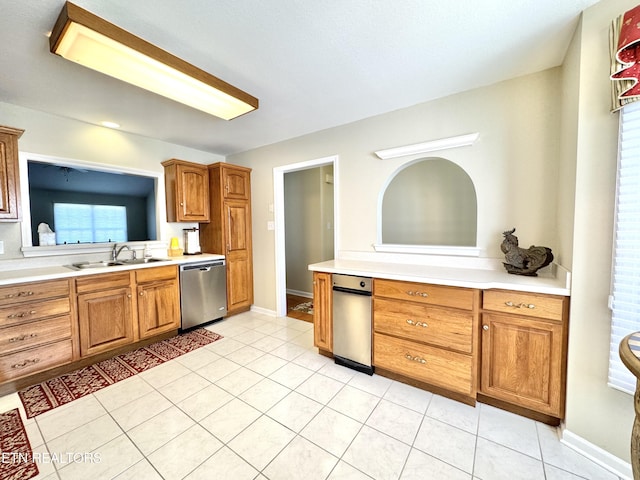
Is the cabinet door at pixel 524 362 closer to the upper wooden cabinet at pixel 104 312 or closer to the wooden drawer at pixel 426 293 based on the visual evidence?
the wooden drawer at pixel 426 293

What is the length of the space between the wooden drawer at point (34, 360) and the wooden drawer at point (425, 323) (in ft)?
8.98

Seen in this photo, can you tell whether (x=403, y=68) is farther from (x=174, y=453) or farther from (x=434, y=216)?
(x=174, y=453)

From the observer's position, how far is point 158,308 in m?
2.81

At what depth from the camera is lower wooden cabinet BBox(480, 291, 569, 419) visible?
1520 mm

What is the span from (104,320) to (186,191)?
5.64 ft

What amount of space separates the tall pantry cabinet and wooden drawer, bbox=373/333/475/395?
2.27 meters

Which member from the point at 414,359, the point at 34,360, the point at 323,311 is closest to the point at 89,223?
the point at 34,360

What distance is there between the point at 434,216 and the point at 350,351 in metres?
2.48

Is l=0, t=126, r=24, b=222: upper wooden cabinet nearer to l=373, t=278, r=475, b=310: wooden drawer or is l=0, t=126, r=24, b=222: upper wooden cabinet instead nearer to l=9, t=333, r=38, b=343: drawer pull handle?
l=9, t=333, r=38, b=343: drawer pull handle

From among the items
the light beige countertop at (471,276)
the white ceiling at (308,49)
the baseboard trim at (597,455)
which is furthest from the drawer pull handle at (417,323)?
the white ceiling at (308,49)

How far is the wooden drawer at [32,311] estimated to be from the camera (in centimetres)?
194

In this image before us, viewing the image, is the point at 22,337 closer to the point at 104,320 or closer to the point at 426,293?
the point at 104,320

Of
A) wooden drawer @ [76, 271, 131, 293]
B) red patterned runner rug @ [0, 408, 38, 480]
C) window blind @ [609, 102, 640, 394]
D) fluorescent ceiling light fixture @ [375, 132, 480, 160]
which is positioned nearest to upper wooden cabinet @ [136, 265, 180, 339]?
wooden drawer @ [76, 271, 131, 293]

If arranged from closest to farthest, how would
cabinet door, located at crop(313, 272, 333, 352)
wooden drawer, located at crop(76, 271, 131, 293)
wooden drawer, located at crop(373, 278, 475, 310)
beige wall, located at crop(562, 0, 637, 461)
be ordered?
beige wall, located at crop(562, 0, 637, 461)
wooden drawer, located at crop(373, 278, 475, 310)
wooden drawer, located at crop(76, 271, 131, 293)
cabinet door, located at crop(313, 272, 333, 352)
